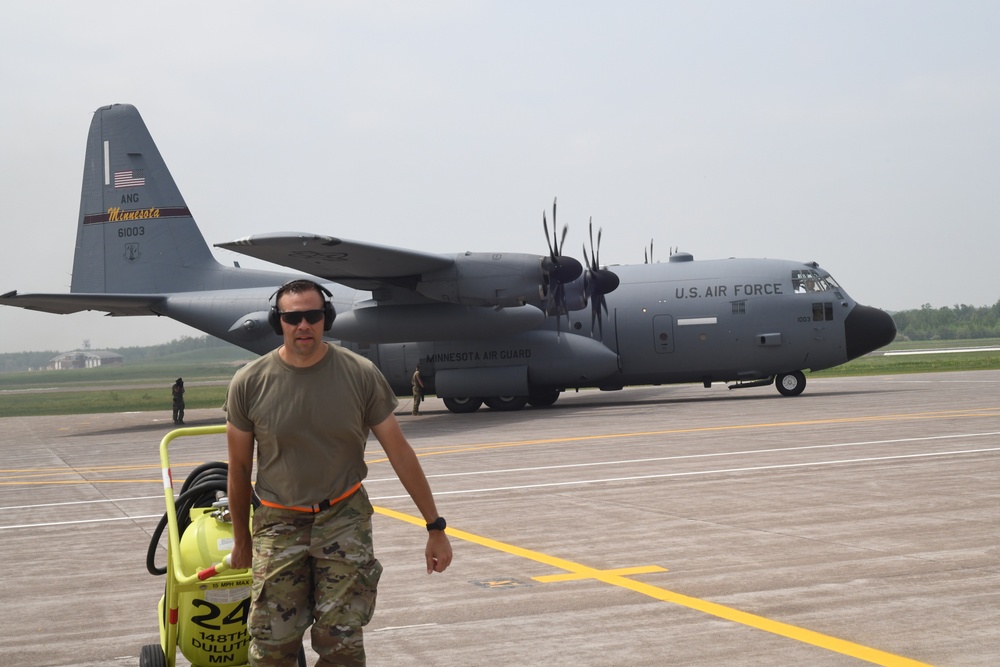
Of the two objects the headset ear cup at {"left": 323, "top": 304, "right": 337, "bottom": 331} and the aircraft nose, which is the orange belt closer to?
the headset ear cup at {"left": 323, "top": 304, "right": 337, "bottom": 331}

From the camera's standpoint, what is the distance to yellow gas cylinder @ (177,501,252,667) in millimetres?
4855

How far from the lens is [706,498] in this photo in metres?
11.9

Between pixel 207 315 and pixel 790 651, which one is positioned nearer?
pixel 790 651

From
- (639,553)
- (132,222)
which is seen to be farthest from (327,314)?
(132,222)

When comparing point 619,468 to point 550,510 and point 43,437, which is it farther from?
point 43,437

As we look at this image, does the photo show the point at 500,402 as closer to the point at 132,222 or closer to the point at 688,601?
the point at 132,222

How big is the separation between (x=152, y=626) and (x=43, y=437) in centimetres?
2419

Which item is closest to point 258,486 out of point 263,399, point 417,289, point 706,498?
point 263,399

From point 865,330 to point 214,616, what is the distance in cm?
2616

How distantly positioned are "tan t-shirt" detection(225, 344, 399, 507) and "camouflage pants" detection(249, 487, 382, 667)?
133 millimetres

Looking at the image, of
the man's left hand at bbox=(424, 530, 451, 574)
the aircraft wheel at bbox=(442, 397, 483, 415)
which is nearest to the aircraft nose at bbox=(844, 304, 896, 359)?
the aircraft wheel at bbox=(442, 397, 483, 415)

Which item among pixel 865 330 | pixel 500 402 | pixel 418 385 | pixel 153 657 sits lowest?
pixel 500 402

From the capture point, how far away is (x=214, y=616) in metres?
4.88

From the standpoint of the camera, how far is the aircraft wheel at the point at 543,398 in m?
30.6
